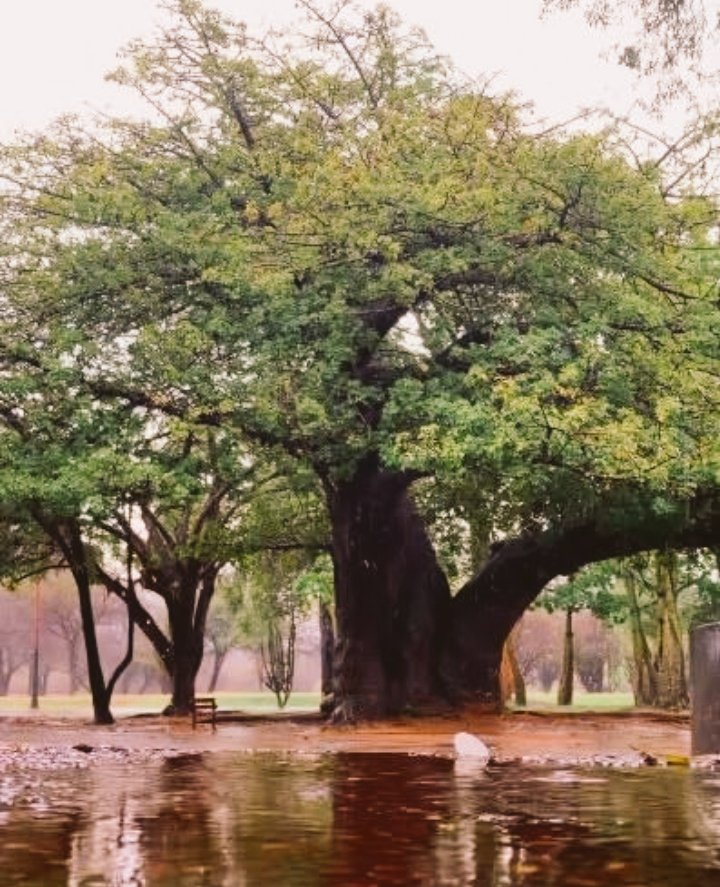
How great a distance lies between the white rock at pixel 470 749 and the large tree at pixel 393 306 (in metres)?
5.76

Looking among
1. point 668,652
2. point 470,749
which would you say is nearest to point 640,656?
point 668,652

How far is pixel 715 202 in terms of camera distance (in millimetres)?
25953

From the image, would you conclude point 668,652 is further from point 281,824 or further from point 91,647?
point 281,824

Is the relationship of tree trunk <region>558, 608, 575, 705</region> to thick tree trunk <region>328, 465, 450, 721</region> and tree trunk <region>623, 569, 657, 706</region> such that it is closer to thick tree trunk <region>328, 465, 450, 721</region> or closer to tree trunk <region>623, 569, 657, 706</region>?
tree trunk <region>623, 569, 657, 706</region>

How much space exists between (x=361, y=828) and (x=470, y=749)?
335 inches

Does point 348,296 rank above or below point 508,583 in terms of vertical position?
above

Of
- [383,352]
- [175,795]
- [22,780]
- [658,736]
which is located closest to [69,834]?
[175,795]

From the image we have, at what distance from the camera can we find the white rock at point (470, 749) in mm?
16672

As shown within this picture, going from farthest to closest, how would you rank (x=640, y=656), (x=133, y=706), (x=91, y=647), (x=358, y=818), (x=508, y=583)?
(x=133, y=706) → (x=640, y=656) → (x=91, y=647) → (x=508, y=583) → (x=358, y=818)

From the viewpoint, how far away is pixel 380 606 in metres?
27.7

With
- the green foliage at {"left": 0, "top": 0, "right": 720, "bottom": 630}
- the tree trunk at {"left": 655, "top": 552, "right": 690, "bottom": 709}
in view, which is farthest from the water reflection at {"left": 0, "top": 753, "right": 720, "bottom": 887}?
the tree trunk at {"left": 655, "top": 552, "right": 690, "bottom": 709}

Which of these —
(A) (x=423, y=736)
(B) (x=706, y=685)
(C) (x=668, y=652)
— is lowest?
(A) (x=423, y=736)

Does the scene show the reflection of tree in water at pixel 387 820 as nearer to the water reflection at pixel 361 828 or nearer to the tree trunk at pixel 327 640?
the water reflection at pixel 361 828

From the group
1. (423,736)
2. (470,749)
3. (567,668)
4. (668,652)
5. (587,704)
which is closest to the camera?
(470,749)
